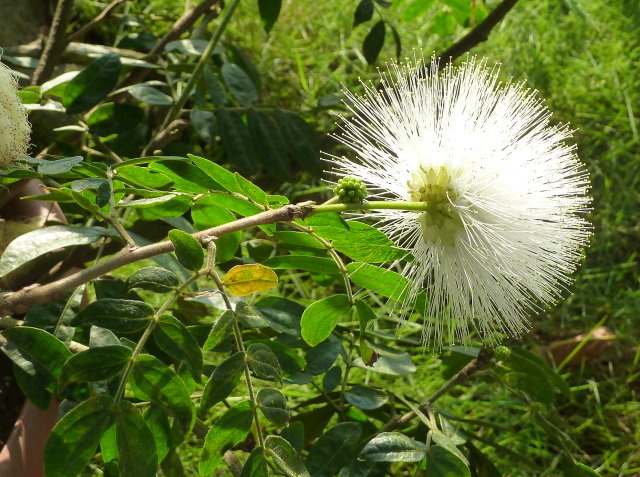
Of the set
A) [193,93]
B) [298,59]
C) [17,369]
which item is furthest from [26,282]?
[298,59]

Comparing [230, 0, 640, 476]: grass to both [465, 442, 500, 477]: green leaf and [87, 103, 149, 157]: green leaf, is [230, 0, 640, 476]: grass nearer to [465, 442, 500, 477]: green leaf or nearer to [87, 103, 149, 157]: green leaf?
[465, 442, 500, 477]: green leaf

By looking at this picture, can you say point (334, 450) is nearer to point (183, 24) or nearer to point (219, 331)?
point (219, 331)

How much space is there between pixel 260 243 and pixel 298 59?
121 cm

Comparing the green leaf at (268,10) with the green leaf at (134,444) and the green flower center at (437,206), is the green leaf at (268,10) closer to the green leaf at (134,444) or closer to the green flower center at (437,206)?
the green flower center at (437,206)

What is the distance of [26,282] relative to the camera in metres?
1.33

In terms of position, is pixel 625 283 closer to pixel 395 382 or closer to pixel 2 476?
pixel 395 382

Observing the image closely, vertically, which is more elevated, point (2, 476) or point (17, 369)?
point (17, 369)

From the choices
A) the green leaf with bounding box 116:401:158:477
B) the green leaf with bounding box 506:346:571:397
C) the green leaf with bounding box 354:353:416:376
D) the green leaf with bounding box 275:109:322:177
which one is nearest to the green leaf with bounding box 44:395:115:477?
the green leaf with bounding box 116:401:158:477

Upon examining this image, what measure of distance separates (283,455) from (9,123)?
1.60ft

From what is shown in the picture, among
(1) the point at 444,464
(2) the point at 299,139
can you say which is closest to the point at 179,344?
(1) the point at 444,464

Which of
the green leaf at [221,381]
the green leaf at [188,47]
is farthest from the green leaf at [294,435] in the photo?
the green leaf at [188,47]

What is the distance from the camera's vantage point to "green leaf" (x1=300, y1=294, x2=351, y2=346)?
1020 millimetres

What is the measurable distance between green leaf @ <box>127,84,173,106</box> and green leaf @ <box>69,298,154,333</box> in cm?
63

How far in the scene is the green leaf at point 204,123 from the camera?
1519 mm
